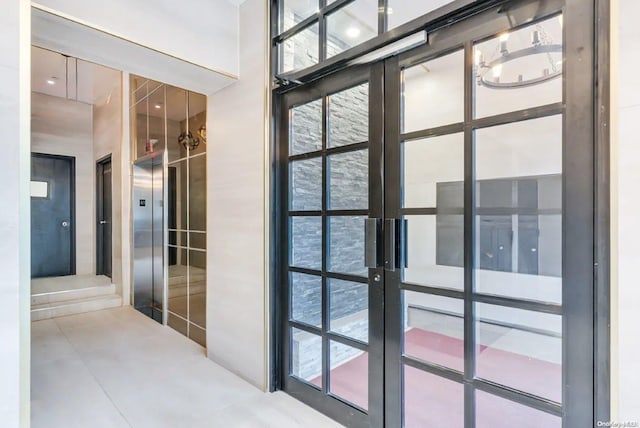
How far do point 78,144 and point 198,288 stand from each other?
4436 millimetres

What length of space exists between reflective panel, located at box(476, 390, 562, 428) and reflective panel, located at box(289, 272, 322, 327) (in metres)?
1.05

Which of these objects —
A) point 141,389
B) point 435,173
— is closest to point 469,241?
point 435,173

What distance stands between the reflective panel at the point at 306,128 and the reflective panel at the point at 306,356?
4.41 ft

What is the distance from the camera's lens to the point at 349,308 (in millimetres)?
2141

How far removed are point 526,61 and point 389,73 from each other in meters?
0.69

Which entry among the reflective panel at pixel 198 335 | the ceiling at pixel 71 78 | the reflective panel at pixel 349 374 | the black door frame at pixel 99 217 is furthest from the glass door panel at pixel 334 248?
the black door frame at pixel 99 217

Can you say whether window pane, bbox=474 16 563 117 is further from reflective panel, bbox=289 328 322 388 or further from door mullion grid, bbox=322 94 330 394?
reflective panel, bbox=289 328 322 388

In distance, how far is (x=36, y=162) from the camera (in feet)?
18.5

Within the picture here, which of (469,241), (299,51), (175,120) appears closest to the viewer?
(469,241)

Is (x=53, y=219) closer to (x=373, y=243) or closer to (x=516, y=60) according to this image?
(x=373, y=243)

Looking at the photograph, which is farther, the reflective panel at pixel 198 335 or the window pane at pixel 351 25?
the reflective panel at pixel 198 335

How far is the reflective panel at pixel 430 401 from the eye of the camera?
1649mm

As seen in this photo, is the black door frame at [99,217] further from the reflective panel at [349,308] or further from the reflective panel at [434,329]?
the reflective panel at [434,329]

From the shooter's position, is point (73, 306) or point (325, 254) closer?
point (325, 254)
